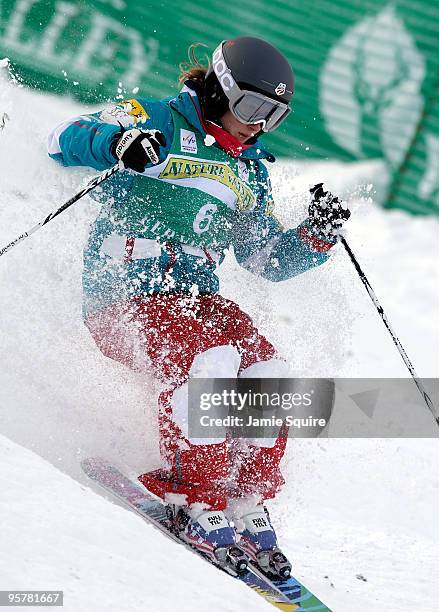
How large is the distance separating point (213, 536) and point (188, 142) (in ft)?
5.06

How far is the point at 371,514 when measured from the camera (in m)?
3.44

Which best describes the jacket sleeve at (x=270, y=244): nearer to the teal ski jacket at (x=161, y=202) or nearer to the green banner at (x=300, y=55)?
the teal ski jacket at (x=161, y=202)

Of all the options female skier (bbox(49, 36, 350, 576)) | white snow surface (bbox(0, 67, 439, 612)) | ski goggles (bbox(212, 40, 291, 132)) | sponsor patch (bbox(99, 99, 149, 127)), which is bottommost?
white snow surface (bbox(0, 67, 439, 612))

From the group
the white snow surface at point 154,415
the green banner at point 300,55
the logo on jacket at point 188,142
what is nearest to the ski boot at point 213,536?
the white snow surface at point 154,415

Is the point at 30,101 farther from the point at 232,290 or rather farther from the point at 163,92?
the point at 232,290

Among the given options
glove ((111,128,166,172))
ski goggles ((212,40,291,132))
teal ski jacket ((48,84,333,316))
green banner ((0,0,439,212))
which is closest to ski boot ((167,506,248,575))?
teal ski jacket ((48,84,333,316))

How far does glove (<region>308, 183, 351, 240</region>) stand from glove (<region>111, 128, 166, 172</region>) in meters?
0.86

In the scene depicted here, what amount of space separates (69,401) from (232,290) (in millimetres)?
981

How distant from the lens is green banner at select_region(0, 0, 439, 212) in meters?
6.59

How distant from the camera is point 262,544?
8.75 ft

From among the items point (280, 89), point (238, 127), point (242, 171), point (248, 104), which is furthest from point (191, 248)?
point (280, 89)

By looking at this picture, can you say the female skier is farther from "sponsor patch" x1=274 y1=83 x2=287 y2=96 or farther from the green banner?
the green banner

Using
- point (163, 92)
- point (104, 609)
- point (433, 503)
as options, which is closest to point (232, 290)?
point (433, 503)

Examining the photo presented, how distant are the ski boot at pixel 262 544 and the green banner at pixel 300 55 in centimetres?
460
